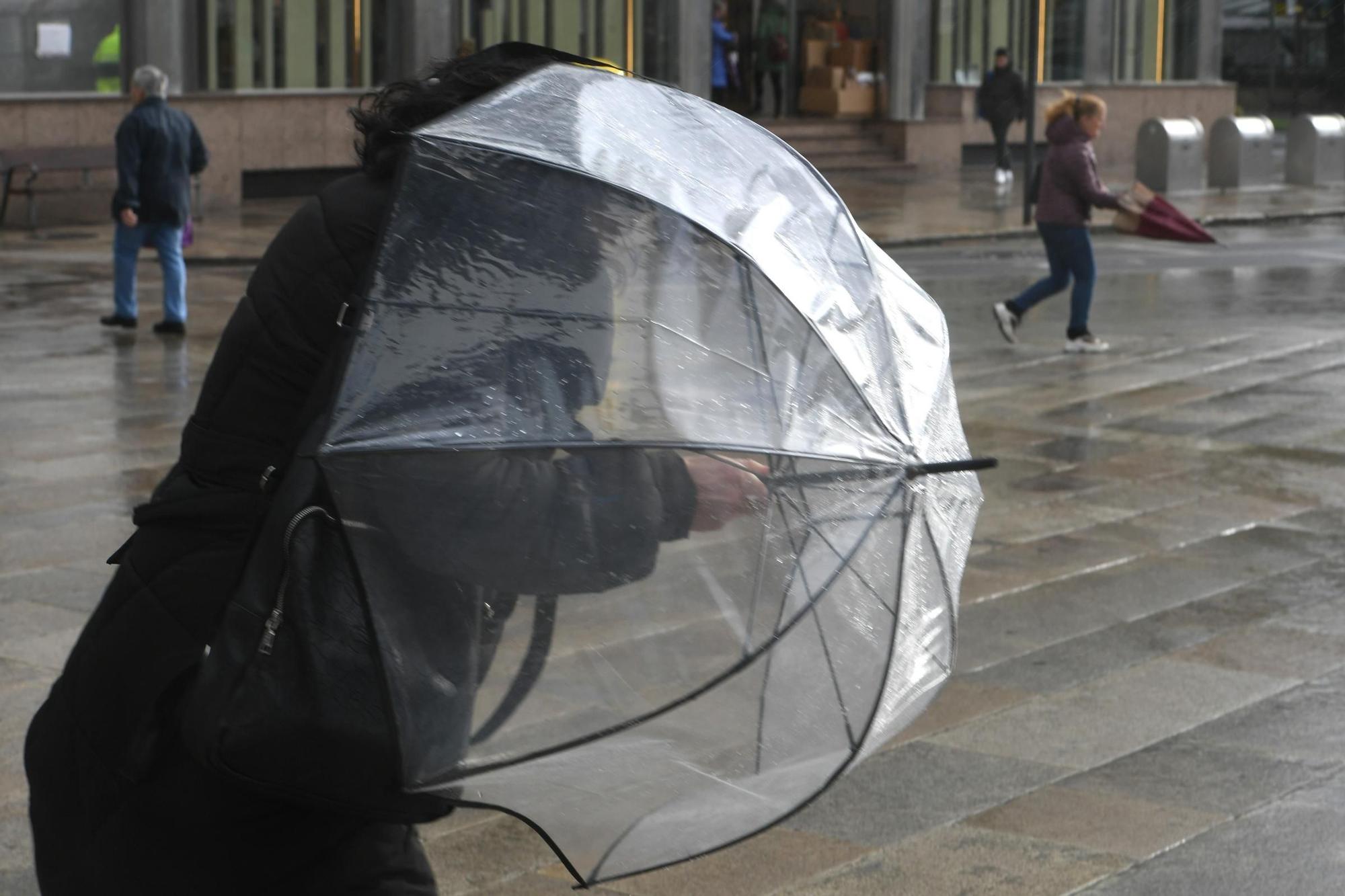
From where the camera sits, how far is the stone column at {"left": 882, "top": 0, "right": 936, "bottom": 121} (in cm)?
3212

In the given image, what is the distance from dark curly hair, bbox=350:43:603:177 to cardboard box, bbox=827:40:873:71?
3154 centimetres

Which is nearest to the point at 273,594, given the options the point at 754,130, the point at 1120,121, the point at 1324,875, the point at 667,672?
the point at 667,672

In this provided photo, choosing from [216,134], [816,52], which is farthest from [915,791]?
[816,52]

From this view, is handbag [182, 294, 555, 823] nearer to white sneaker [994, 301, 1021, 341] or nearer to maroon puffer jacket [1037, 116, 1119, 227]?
maroon puffer jacket [1037, 116, 1119, 227]

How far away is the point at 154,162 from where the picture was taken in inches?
520

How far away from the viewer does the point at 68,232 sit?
68.3 feet

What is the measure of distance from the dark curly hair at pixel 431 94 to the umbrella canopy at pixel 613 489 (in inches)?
2.9

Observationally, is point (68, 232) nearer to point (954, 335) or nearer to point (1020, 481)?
point (954, 335)

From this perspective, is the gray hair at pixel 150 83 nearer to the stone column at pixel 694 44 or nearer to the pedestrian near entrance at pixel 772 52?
the stone column at pixel 694 44

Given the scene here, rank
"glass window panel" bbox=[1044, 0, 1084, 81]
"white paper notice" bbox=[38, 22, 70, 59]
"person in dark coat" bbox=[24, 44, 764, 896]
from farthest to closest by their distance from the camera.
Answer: "glass window panel" bbox=[1044, 0, 1084, 81], "white paper notice" bbox=[38, 22, 70, 59], "person in dark coat" bbox=[24, 44, 764, 896]

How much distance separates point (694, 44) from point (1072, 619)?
2455 centimetres

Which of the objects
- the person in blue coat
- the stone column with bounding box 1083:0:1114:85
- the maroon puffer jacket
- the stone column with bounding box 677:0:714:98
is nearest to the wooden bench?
the stone column with bounding box 677:0:714:98

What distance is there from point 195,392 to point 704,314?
30.4 ft

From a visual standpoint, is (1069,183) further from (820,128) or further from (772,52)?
(772,52)
